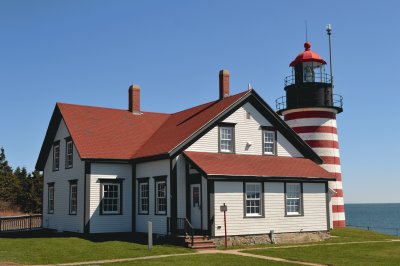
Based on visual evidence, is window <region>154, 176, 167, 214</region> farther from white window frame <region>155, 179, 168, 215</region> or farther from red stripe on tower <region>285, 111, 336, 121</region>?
red stripe on tower <region>285, 111, 336, 121</region>

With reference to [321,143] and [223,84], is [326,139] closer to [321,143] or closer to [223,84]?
[321,143]

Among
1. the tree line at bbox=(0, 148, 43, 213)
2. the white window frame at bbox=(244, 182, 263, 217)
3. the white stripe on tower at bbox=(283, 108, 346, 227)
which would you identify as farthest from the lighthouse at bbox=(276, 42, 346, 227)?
the tree line at bbox=(0, 148, 43, 213)

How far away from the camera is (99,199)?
90.3 feet

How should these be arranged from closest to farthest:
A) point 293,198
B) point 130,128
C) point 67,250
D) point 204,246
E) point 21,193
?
point 67,250
point 204,246
point 293,198
point 130,128
point 21,193

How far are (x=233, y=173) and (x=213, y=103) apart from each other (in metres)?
7.11

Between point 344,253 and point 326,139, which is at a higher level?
point 326,139

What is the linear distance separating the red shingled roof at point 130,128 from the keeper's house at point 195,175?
7 cm

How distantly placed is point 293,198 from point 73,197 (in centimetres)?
1201

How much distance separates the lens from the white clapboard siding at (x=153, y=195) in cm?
2584

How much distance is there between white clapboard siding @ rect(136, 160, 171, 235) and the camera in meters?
25.8

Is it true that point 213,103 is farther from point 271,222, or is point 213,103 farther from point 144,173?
point 271,222

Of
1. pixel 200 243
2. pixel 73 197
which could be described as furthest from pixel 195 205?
pixel 73 197

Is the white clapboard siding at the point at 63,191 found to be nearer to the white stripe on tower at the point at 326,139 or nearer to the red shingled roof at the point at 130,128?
A: the red shingled roof at the point at 130,128

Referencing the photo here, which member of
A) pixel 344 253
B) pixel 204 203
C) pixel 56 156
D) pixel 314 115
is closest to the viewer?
pixel 344 253
